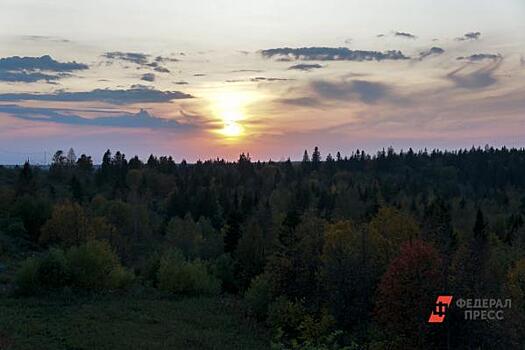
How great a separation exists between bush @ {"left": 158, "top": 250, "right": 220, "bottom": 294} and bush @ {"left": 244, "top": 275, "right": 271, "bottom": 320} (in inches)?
→ 432

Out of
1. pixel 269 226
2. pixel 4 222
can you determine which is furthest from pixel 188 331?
pixel 4 222

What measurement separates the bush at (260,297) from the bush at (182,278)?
36.0 ft

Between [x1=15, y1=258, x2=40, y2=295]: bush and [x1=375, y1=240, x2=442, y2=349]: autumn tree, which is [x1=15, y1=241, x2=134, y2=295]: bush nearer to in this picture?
[x1=15, y1=258, x2=40, y2=295]: bush

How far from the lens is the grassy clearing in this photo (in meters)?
38.3

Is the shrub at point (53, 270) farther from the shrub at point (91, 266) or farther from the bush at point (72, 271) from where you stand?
the shrub at point (91, 266)

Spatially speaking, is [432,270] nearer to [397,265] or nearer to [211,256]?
[397,265]

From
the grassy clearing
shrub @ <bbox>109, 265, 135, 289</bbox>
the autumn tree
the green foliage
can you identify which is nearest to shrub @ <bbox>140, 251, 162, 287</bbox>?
shrub @ <bbox>109, 265, 135, 289</bbox>

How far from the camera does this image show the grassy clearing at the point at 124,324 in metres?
38.3

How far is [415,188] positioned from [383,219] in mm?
122321

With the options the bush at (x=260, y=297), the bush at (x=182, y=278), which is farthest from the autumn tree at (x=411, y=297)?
the bush at (x=182, y=278)

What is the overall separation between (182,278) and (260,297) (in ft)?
45.0

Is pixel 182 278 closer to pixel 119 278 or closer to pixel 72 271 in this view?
pixel 119 278

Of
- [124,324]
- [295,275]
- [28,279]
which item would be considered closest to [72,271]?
[28,279]

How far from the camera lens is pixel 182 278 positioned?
2489 inches
